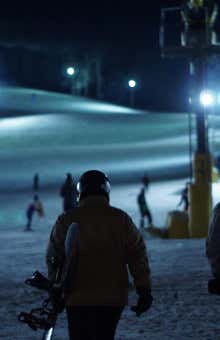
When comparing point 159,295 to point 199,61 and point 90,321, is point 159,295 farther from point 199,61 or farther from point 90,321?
point 199,61

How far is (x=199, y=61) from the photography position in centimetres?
1422

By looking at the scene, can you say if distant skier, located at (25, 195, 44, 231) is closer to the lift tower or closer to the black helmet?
the lift tower

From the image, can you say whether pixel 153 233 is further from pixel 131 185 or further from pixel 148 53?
pixel 148 53

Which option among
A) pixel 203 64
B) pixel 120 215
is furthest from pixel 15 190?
pixel 120 215

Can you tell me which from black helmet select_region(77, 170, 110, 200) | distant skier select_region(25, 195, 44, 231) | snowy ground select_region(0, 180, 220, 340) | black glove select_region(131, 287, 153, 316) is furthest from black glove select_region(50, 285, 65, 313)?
distant skier select_region(25, 195, 44, 231)

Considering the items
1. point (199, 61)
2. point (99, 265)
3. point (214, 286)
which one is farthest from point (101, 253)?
point (199, 61)

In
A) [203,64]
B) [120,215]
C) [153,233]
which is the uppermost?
[203,64]

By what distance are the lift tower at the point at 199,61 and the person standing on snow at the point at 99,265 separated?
1068 cm

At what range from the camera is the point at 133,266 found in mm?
3418

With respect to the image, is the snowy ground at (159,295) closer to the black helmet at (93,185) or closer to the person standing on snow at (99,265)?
the person standing on snow at (99,265)

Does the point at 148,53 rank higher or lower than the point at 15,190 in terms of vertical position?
higher

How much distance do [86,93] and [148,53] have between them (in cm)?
2362

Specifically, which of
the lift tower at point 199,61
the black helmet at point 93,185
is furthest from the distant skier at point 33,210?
the black helmet at point 93,185

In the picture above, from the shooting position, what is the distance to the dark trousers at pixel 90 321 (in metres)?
3.33
